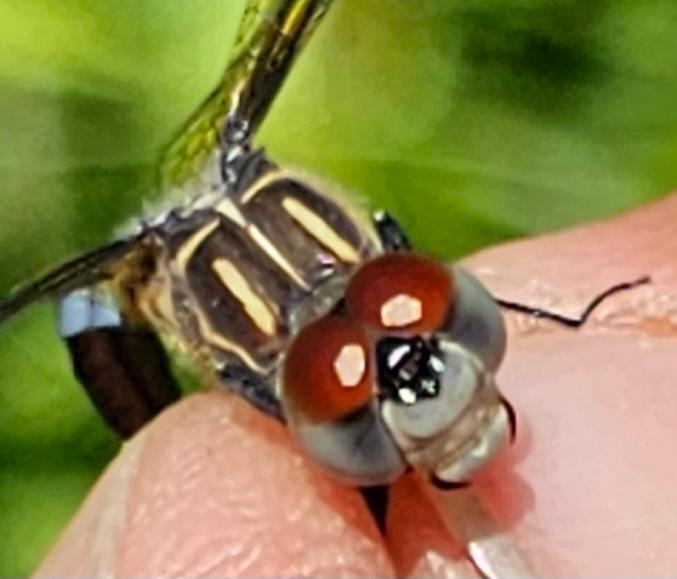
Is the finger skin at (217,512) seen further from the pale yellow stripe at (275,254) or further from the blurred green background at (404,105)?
the blurred green background at (404,105)

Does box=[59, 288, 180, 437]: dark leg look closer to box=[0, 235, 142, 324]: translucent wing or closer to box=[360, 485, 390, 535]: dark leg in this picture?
box=[0, 235, 142, 324]: translucent wing

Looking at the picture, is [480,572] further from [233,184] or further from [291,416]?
[233,184]

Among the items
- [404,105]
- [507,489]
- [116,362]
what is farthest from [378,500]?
[404,105]

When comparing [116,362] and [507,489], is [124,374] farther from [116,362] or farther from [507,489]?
[507,489]

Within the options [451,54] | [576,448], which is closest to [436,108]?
[451,54]

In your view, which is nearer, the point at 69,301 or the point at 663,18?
the point at 69,301

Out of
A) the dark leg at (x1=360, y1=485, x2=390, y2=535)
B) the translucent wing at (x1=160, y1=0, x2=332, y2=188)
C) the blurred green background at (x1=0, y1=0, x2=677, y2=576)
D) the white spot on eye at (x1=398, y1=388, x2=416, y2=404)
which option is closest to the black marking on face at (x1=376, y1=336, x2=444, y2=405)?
the white spot on eye at (x1=398, y1=388, x2=416, y2=404)
